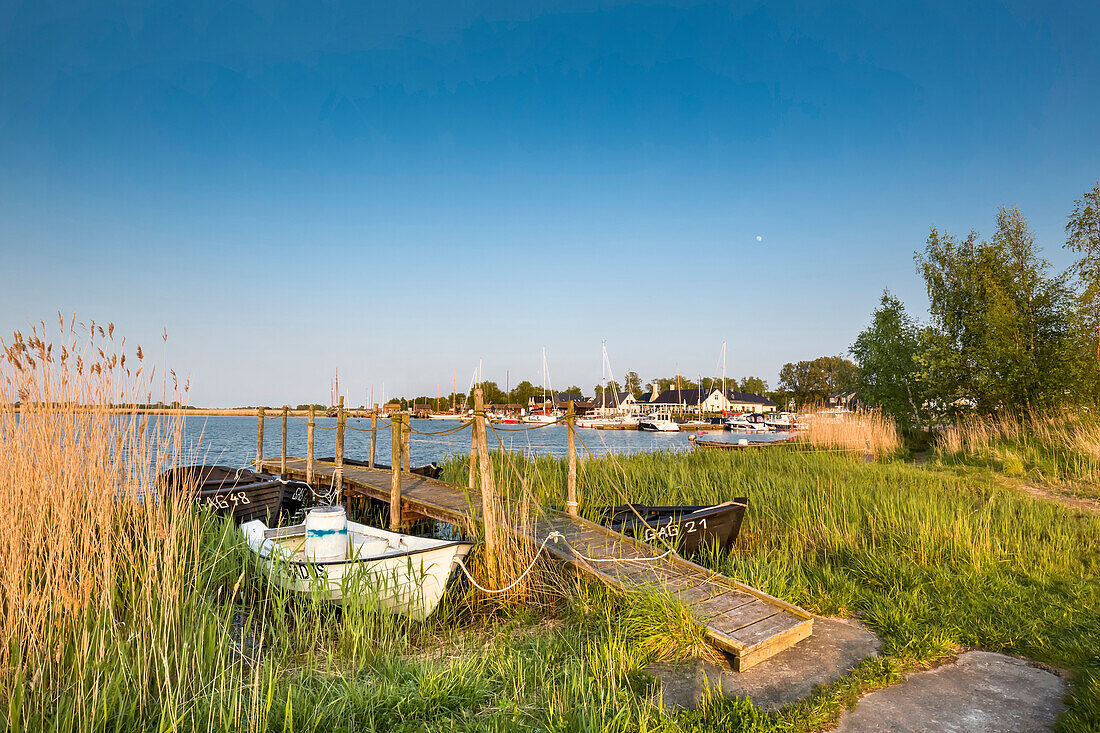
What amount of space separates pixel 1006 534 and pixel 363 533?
8.34m

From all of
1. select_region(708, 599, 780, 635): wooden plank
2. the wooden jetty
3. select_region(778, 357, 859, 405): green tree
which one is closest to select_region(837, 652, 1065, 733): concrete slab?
the wooden jetty

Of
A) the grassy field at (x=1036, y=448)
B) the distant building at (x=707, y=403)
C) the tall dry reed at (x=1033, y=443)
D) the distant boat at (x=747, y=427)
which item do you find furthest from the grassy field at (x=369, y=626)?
the distant building at (x=707, y=403)

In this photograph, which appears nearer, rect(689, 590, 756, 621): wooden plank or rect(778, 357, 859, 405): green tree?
rect(689, 590, 756, 621): wooden plank

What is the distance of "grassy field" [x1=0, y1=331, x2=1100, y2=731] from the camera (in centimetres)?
342

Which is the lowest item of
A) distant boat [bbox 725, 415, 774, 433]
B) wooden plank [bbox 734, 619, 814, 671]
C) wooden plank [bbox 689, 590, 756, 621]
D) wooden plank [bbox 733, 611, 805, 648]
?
distant boat [bbox 725, 415, 774, 433]

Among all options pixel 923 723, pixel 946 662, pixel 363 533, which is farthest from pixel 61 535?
pixel 946 662

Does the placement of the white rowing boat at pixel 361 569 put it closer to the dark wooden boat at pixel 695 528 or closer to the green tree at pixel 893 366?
the dark wooden boat at pixel 695 528

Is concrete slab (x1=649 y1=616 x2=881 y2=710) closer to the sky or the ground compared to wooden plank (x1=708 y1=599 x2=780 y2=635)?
closer to the ground

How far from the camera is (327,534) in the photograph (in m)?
6.94

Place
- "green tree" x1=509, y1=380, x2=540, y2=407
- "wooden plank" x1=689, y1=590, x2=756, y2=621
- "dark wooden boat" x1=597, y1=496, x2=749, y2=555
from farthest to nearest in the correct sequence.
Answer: "green tree" x1=509, y1=380, x2=540, y2=407, "dark wooden boat" x1=597, y1=496, x2=749, y2=555, "wooden plank" x1=689, y1=590, x2=756, y2=621

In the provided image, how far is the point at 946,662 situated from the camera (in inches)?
177

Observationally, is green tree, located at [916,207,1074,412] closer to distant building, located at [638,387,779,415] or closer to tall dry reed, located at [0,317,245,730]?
tall dry reed, located at [0,317,245,730]

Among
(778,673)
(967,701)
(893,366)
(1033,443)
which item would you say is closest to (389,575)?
(778,673)

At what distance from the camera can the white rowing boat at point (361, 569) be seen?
5793 millimetres
